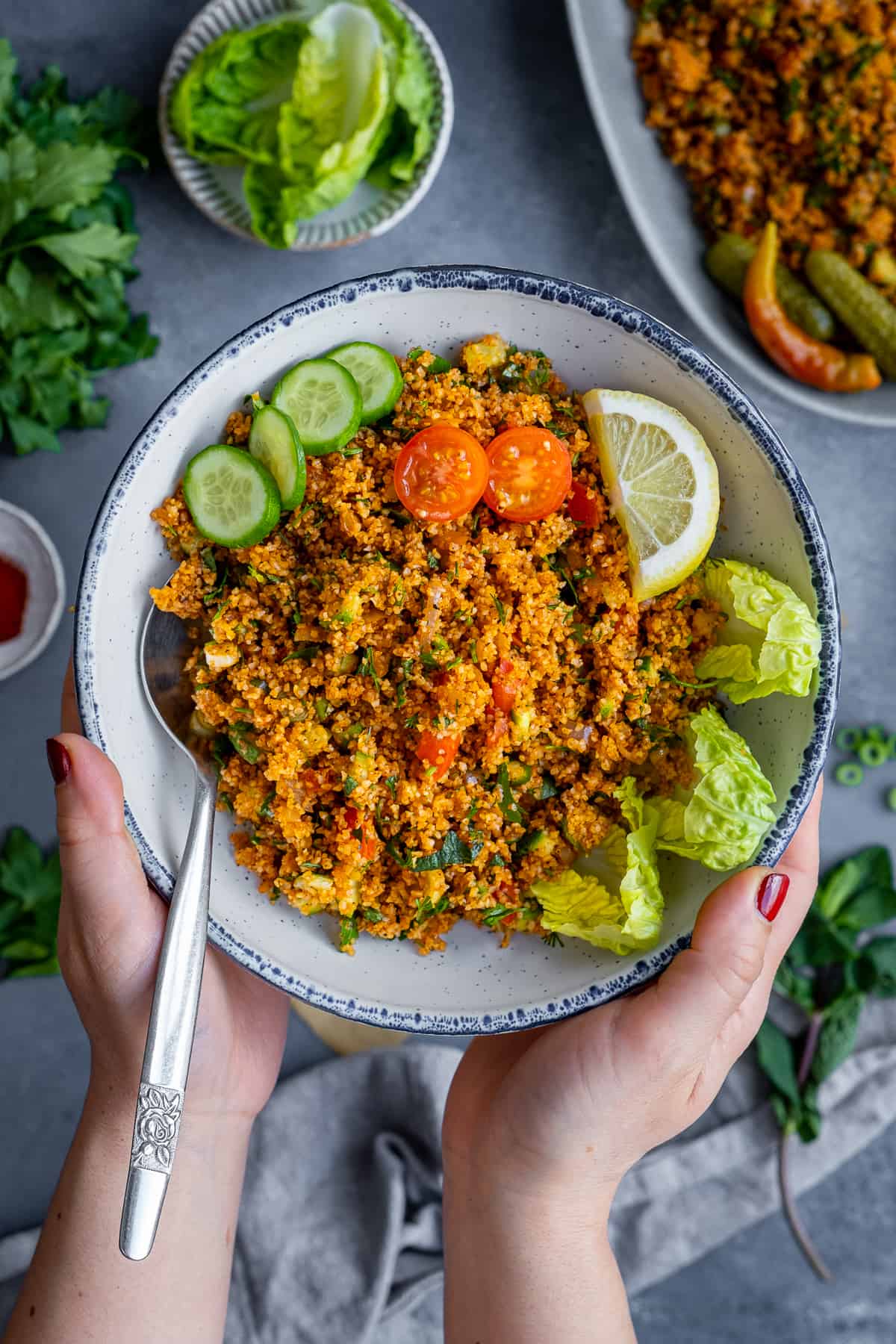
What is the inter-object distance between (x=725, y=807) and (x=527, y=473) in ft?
2.73

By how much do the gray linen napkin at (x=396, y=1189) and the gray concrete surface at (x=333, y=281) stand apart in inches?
10.7

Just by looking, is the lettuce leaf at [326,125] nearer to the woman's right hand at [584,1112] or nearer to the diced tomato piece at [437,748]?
the diced tomato piece at [437,748]

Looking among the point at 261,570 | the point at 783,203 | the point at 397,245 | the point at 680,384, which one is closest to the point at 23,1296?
the point at 261,570

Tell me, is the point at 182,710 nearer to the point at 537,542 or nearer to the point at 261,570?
the point at 261,570

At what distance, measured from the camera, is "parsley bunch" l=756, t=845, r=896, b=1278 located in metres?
3.70

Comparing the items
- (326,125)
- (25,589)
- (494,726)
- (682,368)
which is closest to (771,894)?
(494,726)

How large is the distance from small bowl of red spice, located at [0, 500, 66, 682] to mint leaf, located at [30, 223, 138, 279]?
29.7 inches

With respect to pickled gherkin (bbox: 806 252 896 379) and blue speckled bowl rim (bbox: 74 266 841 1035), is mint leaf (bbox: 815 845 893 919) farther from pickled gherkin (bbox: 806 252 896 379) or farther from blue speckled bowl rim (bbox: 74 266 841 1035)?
pickled gherkin (bbox: 806 252 896 379)

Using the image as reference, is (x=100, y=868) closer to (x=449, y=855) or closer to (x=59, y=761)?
(x=59, y=761)

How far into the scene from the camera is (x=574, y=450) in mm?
2471

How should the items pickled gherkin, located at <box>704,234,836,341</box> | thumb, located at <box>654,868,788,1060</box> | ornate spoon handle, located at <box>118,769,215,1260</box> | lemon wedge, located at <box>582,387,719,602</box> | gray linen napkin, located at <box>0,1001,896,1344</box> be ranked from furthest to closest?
gray linen napkin, located at <box>0,1001,896,1344</box> < pickled gherkin, located at <box>704,234,836,341</box> < lemon wedge, located at <box>582,387,719,602</box> < thumb, located at <box>654,868,788,1060</box> < ornate spoon handle, located at <box>118,769,215,1260</box>

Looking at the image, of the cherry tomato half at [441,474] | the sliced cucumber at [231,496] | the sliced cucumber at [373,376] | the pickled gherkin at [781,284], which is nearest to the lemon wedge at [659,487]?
the cherry tomato half at [441,474]

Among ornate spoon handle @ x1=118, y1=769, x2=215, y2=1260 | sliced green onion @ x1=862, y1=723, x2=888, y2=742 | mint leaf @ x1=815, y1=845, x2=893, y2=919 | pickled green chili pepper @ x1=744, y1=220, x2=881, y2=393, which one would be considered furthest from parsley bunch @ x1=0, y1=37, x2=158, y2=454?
mint leaf @ x1=815, y1=845, x2=893, y2=919

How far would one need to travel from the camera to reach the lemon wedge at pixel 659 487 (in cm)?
238
